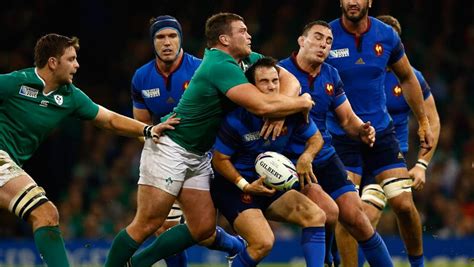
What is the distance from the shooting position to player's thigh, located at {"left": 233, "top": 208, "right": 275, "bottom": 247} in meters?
8.41

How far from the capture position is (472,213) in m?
17.0

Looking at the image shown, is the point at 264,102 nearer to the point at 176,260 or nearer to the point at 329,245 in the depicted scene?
the point at 329,245

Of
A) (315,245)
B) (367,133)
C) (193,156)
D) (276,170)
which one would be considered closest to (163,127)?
(193,156)

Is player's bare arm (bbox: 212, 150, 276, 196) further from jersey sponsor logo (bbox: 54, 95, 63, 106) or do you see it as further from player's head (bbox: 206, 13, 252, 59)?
jersey sponsor logo (bbox: 54, 95, 63, 106)

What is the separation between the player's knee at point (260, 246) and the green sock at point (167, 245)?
768mm

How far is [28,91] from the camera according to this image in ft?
29.1

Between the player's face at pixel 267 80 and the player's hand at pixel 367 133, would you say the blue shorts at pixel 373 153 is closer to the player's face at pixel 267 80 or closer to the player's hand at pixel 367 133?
the player's hand at pixel 367 133

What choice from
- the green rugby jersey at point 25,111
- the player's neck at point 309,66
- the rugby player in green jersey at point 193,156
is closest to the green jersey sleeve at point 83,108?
the green rugby jersey at point 25,111

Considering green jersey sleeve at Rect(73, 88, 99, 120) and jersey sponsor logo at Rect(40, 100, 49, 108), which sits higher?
jersey sponsor logo at Rect(40, 100, 49, 108)

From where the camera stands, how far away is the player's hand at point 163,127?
8852 mm

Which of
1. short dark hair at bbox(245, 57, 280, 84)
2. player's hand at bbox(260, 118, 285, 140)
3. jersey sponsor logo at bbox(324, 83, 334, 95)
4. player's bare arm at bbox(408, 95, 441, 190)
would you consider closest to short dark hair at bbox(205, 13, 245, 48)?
short dark hair at bbox(245, 57, 280, 84)

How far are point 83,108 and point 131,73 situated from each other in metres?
10.1

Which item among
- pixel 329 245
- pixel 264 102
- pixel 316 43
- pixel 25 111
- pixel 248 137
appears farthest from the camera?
pixel 329 245

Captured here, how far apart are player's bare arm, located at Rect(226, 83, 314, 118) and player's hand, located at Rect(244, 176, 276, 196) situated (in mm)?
516
